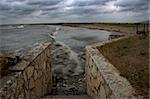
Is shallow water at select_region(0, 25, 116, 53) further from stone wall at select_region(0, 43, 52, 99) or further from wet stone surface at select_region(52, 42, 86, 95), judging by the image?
stone wall at select_region(0, 43, 52, 99)

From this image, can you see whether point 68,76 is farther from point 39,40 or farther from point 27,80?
point 39,40

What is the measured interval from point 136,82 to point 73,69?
972 centimetres

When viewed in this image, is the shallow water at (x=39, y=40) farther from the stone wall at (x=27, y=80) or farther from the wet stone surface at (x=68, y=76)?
the stone wall at (x=27, y=80)

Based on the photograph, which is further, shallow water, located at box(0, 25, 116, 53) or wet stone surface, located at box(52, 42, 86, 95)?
shallow water, located at box(0, 25, 116, 53)

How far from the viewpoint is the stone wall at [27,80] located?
5.85 meters

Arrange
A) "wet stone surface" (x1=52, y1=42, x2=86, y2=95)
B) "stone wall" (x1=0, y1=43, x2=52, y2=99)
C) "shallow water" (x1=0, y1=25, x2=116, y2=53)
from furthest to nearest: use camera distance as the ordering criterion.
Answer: "shallow water" (x1=0, y1=25, x2=116, y2=53) < "wet stone surface" (x1=52, y1=42, x2=86, y2=95) < "stone wall" (x1=0, y1=43, x2=52, y2=99)

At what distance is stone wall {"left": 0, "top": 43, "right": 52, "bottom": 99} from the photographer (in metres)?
5.85

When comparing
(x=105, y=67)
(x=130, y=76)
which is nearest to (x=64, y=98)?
(x=105, y=67)

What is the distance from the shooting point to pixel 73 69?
15.4 meters

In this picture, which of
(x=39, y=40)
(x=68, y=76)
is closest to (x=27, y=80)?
(x=68, y=76)

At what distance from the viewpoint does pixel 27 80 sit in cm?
733

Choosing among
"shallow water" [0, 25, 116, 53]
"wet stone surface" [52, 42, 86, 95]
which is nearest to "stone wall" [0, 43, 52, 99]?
"wet stone surface" [52, 42, 86, 95]

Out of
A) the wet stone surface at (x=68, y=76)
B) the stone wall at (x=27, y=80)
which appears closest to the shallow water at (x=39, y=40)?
the wet stone surface at (x=68, y=76)

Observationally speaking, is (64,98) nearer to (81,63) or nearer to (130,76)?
(130,76)
